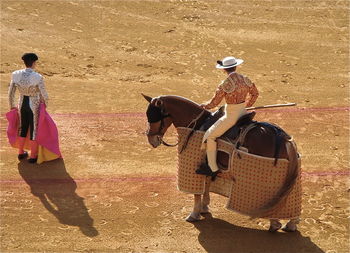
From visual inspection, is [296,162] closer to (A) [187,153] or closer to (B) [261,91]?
(A) [187,153]

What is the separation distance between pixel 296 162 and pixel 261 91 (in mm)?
6967

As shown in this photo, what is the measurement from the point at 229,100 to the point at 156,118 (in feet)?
3.42

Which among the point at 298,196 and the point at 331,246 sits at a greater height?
the point at 298,196

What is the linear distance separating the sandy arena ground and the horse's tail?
510mm

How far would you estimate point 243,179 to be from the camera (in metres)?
8.37

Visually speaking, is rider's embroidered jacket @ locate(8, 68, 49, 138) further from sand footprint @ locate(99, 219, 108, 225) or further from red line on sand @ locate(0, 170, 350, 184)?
sand footprint @ locate(99, 219, 108, 225)

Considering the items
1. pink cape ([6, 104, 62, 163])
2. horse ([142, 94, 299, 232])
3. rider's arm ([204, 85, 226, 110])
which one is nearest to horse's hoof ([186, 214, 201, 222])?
horse ([142, 94, 299, 232])

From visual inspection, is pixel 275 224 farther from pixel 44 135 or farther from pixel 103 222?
pixel 44 135

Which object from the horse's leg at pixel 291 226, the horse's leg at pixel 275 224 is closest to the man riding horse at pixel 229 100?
the horse's leg at pixel 275 224

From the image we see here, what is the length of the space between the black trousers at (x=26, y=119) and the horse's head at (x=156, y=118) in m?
2.65

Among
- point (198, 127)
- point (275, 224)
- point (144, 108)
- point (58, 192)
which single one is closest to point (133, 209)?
point (58, 192)

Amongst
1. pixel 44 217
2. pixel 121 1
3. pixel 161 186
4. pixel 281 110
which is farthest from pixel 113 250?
pixel 121 1

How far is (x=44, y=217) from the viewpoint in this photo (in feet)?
30.1

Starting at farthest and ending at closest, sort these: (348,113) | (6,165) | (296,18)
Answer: (296,18)
(348,113)
(6,165)
